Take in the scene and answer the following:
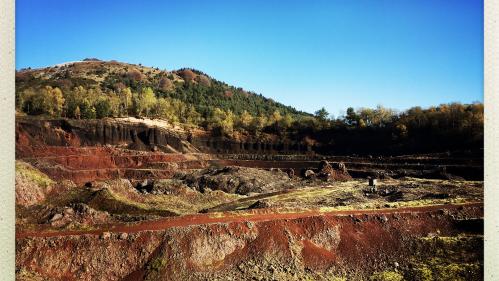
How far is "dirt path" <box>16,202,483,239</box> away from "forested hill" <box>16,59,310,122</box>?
46.7 meters

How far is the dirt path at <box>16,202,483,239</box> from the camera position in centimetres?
1655

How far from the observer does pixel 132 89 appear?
9062 centimetres

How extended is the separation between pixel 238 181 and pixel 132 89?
5948 centimetres

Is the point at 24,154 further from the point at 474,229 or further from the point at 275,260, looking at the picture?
the point at 474,229

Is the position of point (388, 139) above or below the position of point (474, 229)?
above

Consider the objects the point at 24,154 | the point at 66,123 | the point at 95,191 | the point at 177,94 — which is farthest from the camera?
the point at 177,94

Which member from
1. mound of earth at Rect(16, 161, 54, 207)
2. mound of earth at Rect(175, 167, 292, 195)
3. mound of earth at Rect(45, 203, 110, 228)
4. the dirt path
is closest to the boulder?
mound of earth at Rect(175, 167, 292, 195)

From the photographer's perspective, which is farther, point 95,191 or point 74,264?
point 95,191

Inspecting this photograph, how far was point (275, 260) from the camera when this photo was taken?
15688 millimetres

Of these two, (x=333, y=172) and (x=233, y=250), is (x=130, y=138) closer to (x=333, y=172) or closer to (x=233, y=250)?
(x=333, y=172)

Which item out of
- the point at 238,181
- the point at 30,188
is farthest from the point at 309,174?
the point at 30,188

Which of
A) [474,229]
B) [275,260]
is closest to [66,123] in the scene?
[275,260]


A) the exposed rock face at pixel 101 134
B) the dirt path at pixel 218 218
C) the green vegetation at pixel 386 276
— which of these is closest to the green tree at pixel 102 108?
the exposed rock face at pixel 101 134
